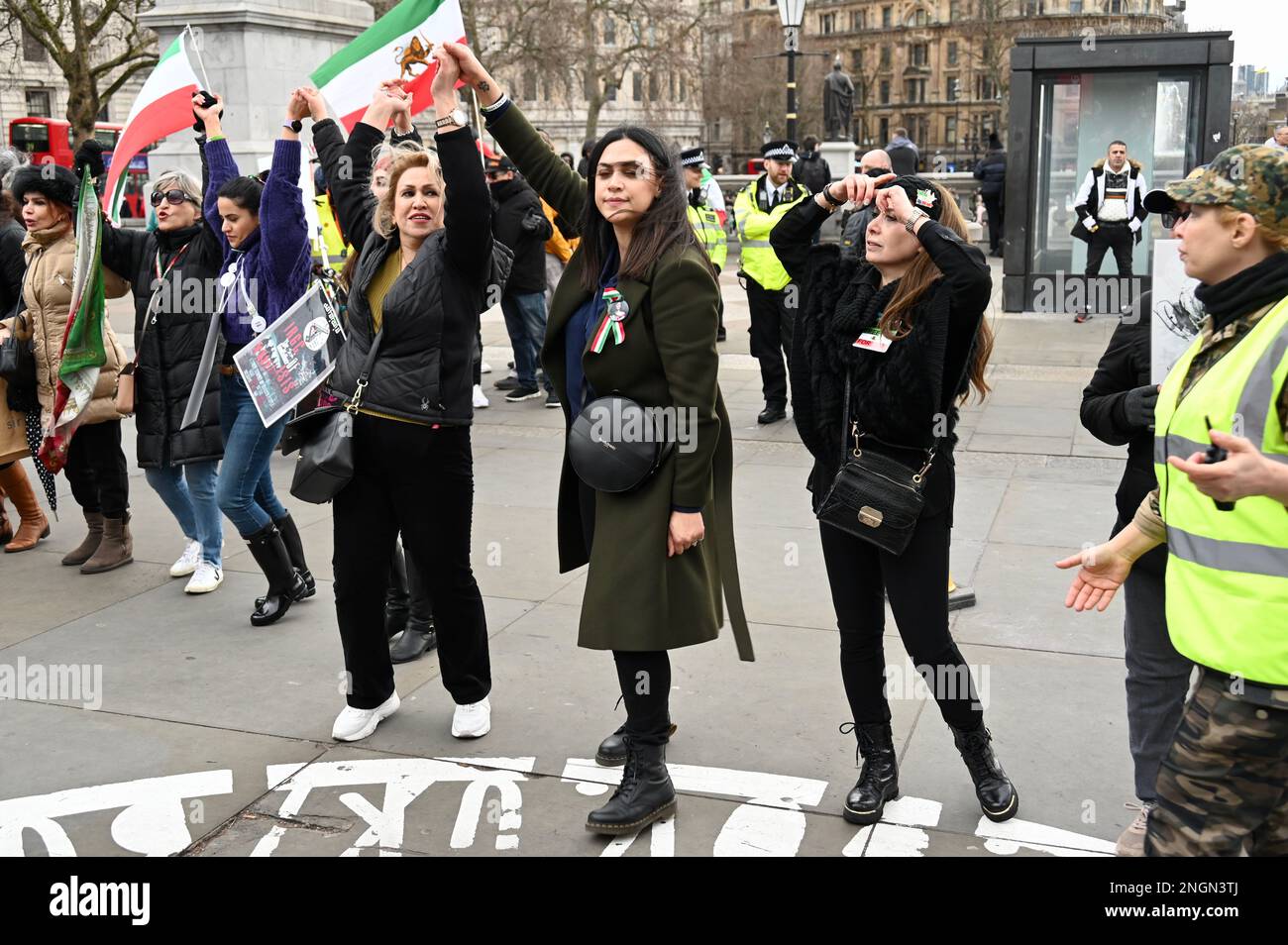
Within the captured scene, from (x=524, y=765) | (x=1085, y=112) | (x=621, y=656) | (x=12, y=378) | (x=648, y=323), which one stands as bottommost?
(x=524, y=765)

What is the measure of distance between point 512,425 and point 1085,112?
9.49 meters

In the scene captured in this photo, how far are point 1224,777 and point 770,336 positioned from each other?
779 cm

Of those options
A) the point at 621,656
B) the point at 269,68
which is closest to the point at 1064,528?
the point at 621,656

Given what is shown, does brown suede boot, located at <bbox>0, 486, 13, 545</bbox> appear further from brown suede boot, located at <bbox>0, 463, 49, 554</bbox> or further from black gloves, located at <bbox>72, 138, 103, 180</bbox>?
black gloves, located at <bbox>72, 138, 103, 180</bbox>

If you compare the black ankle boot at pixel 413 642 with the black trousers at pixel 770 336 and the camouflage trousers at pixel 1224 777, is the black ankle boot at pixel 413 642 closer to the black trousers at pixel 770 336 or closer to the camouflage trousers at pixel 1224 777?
the camouflage trousers at pixel 1224 777

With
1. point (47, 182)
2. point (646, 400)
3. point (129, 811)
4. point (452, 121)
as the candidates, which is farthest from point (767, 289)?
point (129, 811)

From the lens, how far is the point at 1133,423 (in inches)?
139

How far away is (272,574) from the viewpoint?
5.91 metres

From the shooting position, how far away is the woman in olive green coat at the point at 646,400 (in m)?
3.73

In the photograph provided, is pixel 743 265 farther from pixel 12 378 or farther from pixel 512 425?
pixel 12 378

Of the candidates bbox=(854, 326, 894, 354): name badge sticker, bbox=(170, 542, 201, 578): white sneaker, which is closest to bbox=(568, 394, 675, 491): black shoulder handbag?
bbox=(854, 326, 894, 354): name badge sticker

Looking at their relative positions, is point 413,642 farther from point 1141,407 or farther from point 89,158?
point 1141,407

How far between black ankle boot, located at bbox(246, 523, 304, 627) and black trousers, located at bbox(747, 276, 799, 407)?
4.74m

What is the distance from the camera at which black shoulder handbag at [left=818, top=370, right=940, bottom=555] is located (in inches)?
145
